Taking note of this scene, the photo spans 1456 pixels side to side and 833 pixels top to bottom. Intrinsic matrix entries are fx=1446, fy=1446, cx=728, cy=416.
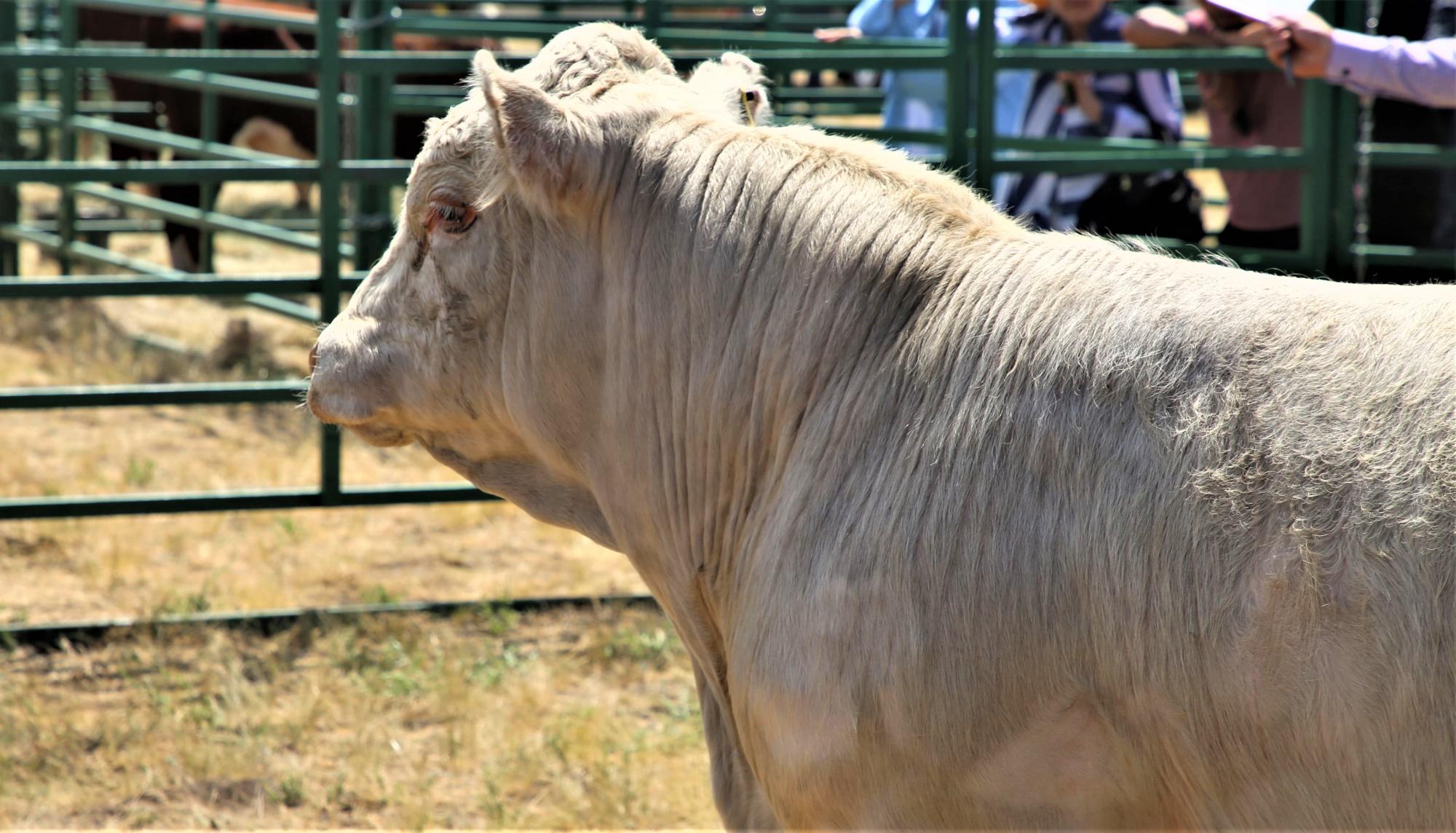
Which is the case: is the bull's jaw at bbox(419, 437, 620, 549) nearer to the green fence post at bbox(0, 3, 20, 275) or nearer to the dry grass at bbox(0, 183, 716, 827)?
the dry grass at bbox(0, 183, 716, 827)

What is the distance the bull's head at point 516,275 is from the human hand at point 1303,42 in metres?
1.54

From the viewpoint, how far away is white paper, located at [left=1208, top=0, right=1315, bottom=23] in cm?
295

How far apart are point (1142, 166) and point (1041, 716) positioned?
364cm

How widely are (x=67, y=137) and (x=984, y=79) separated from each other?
6.09 metres

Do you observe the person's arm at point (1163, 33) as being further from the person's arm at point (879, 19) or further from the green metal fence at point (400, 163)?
the person's arm at point (879, 19)

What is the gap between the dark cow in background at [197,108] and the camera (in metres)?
9.07

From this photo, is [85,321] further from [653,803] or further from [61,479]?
[653,803]

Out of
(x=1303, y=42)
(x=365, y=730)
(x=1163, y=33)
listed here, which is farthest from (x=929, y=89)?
(x=365, y=730)

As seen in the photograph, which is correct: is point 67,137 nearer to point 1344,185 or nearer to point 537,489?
point 1344,185

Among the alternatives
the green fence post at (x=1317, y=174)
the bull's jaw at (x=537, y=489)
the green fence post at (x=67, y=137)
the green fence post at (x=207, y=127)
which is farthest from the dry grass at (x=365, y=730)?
the green fence post at (x=67, y=137)

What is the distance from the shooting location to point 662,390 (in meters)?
2.28

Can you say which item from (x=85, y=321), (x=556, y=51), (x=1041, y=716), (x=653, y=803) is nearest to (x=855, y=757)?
(x=1041, y=716)

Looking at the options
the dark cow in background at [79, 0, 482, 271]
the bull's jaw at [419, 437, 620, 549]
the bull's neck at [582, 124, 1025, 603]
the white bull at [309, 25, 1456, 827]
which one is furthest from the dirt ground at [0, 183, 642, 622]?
the bull's neck at [582, 124, 1025, 603]

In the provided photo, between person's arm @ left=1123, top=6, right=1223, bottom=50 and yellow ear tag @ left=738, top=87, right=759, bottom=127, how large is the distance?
3.21m
